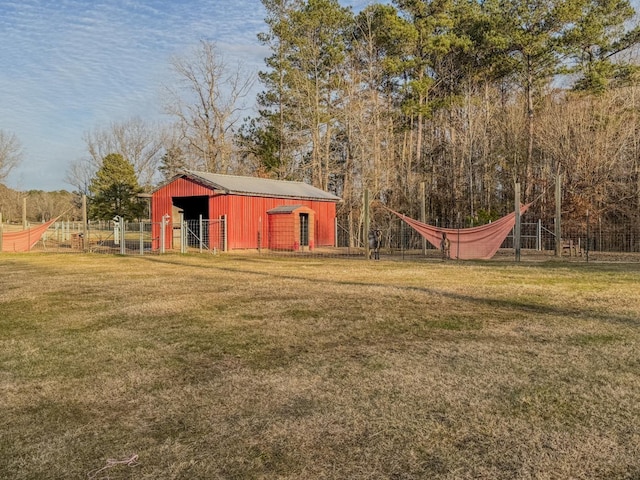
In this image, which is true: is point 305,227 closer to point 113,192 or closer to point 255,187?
point 255,187

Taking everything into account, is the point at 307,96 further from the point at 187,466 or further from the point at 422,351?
the point at 187,466

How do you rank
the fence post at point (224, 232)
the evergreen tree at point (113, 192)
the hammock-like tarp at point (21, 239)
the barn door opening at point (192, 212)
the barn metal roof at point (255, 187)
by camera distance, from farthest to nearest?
the evergreen tree at point (113, 192)
the hammock-like tarp at point (21, 239)
the barn door opening at point (192, 212)
the barn metal roof at point (255, 187)
the fence post at point (224, 232)

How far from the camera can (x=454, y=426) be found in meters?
2.86

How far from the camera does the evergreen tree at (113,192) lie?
37.1 meters

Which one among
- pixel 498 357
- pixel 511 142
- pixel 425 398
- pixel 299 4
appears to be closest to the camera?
pixel 425 398

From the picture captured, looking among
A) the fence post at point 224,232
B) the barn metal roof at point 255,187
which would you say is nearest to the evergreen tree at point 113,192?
the barn metal roof at point 255,187

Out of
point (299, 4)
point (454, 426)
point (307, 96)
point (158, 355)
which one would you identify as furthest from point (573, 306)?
point (299, 4)

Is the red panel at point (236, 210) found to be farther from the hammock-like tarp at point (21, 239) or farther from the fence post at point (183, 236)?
the hammock-like tarp at point (21, 239)

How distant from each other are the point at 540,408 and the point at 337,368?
1538 millimetres

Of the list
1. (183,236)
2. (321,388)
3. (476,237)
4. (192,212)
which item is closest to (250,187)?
(183,236)

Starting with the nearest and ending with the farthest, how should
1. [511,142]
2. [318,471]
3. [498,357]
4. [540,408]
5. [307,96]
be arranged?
[318,471], [540,408], [498,357], [511,142], [307,96]

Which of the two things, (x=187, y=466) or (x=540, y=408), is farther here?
(x=540, y=408)

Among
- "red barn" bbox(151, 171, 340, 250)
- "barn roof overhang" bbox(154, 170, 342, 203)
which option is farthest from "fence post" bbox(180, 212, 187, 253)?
"barn roof overhang" bbox(154, 170, 342, 203)

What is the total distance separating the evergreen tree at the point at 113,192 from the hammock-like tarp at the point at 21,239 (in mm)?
14257
